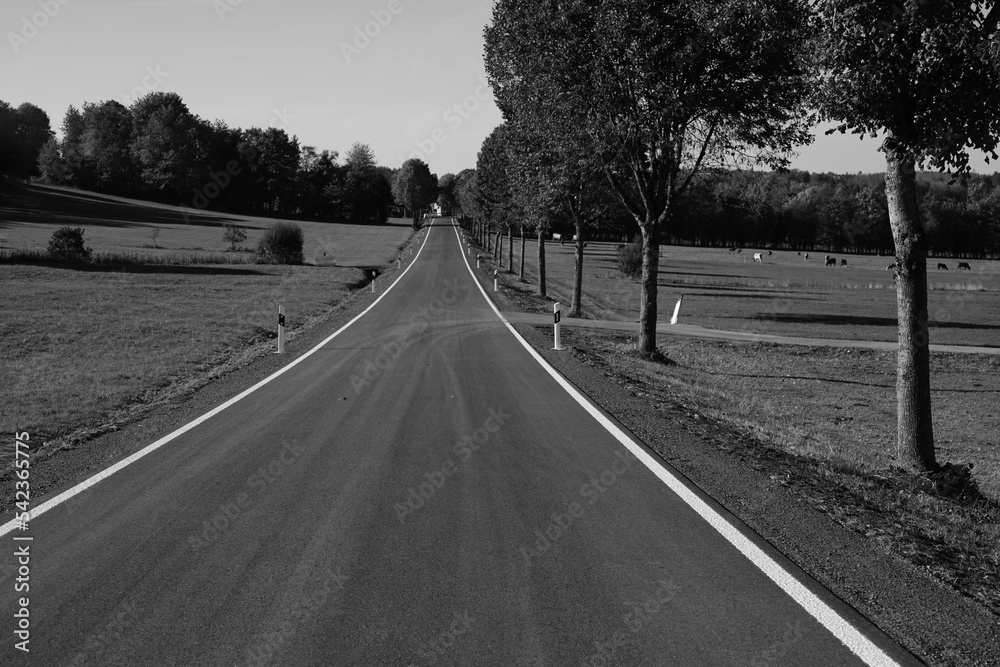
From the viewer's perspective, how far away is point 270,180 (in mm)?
122438

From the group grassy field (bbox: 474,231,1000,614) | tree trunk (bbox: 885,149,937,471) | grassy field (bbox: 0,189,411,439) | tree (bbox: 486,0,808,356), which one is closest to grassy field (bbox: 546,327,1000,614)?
grassy field (bbox: 474,231,1000,614)

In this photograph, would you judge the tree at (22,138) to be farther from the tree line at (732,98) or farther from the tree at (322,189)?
the tree line at (732,98)

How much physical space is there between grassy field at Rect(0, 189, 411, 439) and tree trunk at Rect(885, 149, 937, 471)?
11.1 m

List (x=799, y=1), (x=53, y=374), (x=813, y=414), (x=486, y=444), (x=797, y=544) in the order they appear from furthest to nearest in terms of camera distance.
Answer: (x=813, y=414) < (x=53, y=374) < (x=799, y=1) < (x=486, y=444) < (x=797, y=544)

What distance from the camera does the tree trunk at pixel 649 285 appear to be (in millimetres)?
19062

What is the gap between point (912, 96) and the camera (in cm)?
867

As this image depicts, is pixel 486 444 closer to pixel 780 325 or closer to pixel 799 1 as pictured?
pixel 799 1

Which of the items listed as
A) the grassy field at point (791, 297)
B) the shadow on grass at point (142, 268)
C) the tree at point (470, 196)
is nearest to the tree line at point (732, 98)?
the grassy field at point (791, 297)

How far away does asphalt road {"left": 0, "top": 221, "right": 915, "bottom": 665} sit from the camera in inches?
160

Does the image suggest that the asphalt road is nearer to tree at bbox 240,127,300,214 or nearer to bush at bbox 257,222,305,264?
bush at bbox 257,222,305,264

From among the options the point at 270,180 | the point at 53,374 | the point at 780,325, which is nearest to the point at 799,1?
the point at 53,374

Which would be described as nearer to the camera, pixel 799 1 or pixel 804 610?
pixel 804 610

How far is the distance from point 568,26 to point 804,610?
15.4 metres

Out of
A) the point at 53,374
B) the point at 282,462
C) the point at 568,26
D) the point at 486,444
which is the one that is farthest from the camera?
the point at 568,26
